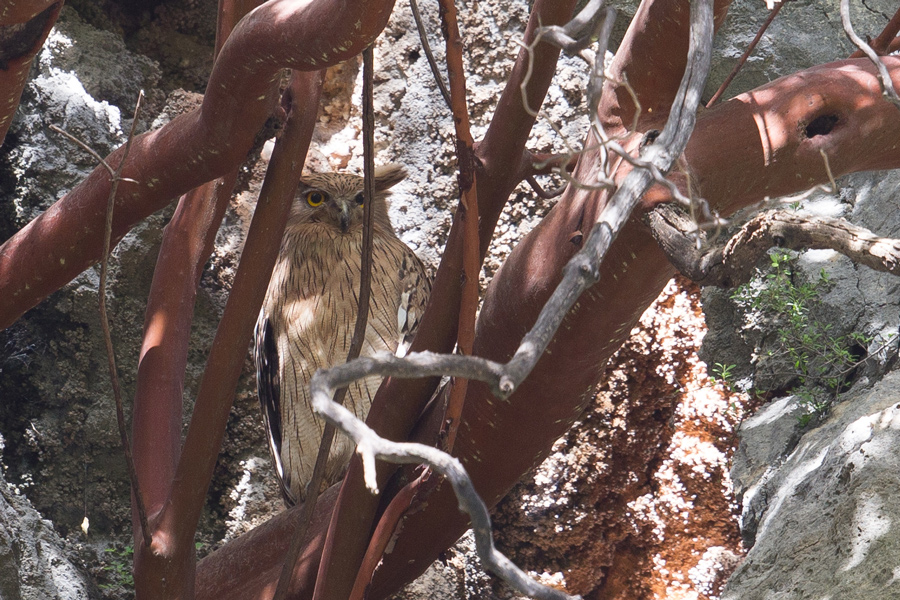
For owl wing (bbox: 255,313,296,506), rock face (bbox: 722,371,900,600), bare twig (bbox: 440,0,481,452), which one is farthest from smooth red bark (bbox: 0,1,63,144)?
rock face (bbox: 722,371,900,600)

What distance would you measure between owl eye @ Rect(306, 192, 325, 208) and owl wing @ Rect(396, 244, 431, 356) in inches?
17.4

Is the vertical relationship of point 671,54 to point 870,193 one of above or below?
below

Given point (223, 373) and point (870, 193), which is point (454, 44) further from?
point (870, 193)

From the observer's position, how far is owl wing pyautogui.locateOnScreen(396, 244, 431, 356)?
9.91ft

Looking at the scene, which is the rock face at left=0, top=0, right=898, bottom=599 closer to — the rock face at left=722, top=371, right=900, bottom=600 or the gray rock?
the gray rock

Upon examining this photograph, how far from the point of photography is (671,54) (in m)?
1.47

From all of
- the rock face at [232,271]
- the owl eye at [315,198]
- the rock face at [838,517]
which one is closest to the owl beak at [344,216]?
the owl eye at [315,198]

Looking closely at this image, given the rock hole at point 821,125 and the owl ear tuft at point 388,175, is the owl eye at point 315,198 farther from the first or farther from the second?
the rock hole at point 821,125

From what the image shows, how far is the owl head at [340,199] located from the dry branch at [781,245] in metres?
2.21

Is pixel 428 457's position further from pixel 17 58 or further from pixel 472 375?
pixel 17 58

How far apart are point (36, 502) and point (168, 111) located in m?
1.35

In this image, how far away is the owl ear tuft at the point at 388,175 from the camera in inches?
123

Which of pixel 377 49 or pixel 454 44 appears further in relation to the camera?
pixel 377 49

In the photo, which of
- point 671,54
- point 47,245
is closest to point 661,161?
point 671,54
